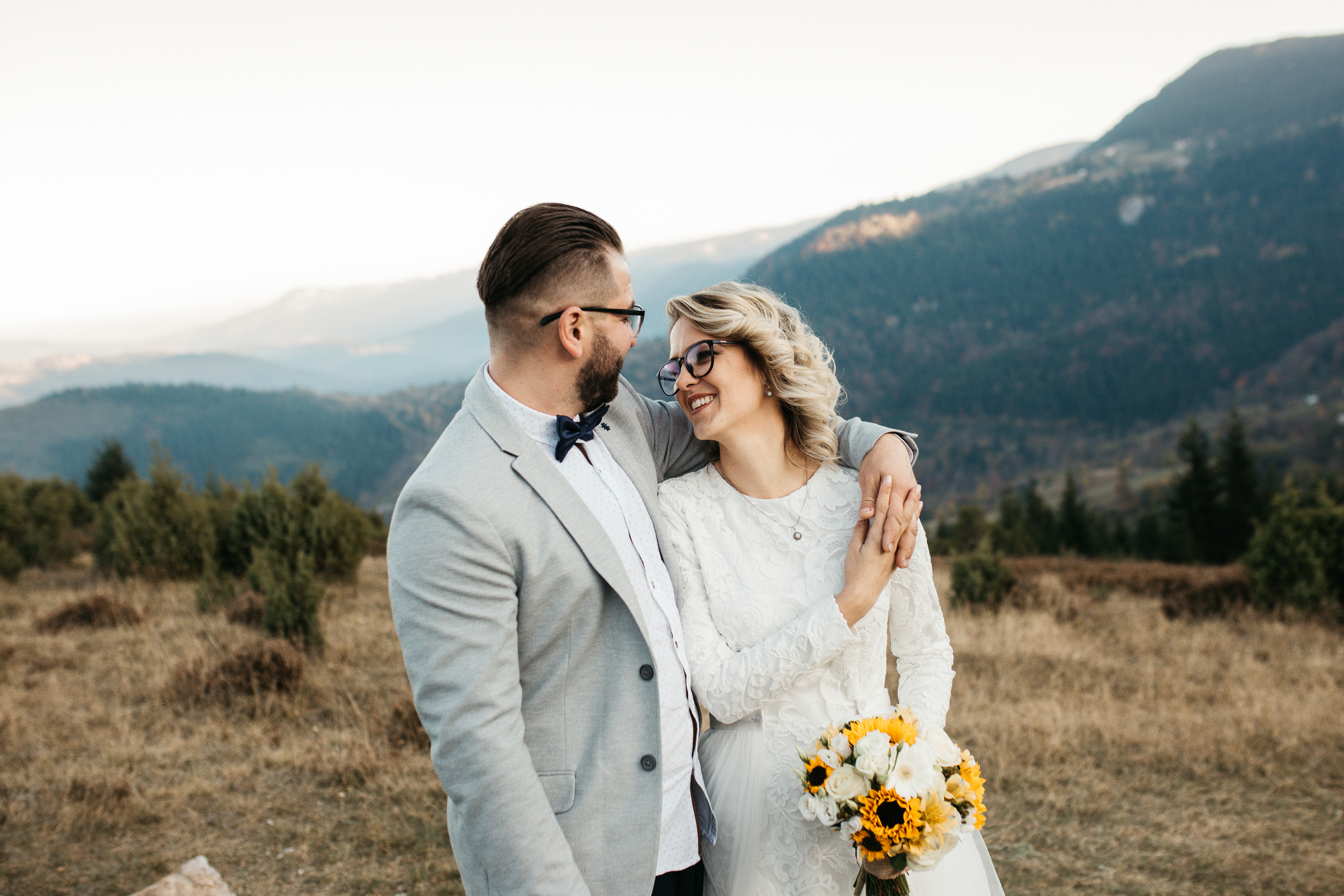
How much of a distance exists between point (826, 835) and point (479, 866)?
1000 millimetres

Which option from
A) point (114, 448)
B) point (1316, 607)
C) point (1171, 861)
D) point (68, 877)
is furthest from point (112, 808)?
point (114, 448)

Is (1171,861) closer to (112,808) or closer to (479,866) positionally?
(479,866)

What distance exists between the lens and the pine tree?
103 feet

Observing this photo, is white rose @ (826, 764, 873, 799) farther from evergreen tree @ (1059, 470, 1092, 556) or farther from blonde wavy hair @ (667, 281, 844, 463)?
evergreen tree @ (1059, 470, 1092, 556)

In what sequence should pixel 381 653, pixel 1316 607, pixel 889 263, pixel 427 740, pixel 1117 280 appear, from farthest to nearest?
pixel 889 263
pixel 1117 280
pixel 1316 607
pixel 381 653
pixel 427 740

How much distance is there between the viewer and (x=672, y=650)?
1.93 m

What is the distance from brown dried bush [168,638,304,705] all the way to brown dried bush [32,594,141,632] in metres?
2.59

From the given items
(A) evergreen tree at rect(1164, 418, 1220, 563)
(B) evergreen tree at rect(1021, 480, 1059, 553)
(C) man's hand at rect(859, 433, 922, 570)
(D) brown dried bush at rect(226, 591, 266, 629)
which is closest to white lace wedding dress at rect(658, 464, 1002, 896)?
(C) man's hand at rect(859, 433, 922, 570)

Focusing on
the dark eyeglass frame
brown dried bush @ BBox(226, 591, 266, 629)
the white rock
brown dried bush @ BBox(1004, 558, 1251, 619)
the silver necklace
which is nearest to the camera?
the dark eyeglass frame

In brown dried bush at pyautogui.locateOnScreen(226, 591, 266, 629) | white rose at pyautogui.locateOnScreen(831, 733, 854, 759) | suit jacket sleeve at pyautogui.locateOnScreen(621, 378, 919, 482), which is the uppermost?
suit jacket sleeve at pyautogui.locateOnScreen(621, 378, 919, 482)

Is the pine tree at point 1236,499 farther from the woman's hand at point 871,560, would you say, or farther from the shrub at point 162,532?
the woman's hand at point 871,560

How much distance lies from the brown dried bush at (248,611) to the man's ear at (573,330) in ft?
24.1

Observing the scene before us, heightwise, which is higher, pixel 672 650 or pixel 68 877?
pixel 672 650

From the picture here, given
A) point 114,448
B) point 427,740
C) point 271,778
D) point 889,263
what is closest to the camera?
point 271,778
